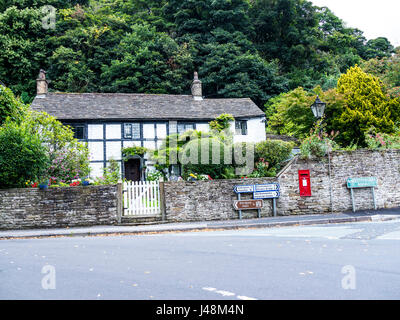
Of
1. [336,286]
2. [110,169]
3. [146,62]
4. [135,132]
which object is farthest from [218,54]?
[336,286]

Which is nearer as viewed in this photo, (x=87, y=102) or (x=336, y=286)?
(x=336, y=286)

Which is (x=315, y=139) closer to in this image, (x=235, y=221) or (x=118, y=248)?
(x=235, y=221)

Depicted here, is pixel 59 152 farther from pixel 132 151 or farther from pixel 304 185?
pixel 304 185

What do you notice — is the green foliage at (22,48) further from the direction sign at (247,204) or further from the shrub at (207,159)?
the direction sign at (247,204)

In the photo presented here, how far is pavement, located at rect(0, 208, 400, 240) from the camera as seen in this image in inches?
448

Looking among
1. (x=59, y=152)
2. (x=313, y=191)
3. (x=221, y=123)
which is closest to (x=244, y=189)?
(x=313, y=191)

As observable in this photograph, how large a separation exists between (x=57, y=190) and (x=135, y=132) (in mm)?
14041

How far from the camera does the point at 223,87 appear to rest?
41.5 metres

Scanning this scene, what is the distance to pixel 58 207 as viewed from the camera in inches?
504

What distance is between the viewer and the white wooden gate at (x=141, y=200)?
13.3 m

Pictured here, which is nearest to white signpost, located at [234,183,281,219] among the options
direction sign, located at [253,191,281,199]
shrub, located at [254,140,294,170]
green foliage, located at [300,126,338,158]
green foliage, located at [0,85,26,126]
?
direction sign, located at [253,191,281,199]

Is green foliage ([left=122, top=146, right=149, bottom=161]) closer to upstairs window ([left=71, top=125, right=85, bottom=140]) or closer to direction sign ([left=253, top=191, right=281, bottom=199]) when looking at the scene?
upstairs window ([left=71, top=125, right=85, bottom=140])

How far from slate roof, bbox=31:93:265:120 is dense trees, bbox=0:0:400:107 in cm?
938

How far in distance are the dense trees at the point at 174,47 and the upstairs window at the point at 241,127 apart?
11.2 metres
